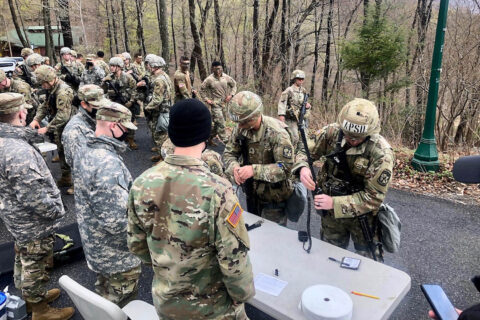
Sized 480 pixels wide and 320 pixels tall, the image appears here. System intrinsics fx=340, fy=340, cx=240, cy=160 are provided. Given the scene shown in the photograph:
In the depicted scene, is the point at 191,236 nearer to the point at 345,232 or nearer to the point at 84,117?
the point at 345,232

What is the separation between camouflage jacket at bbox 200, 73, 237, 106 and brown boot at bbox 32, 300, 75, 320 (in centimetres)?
566

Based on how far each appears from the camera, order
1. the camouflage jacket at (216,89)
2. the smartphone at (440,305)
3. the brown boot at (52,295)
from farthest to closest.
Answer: the camouflage jacket at (216,89)
the brown boot at (52,295)
the smartphone at (440,305)

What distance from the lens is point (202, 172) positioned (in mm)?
1553

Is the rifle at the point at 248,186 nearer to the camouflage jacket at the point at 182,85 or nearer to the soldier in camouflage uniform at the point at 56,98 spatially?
the soldier in camouflage uniform at the point at 56,98

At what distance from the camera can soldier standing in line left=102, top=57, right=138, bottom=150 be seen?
8.11 metres

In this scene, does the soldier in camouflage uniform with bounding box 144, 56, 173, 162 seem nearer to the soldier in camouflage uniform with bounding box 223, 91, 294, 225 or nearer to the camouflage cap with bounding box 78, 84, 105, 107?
the camouflage cap with bounding box 78, 84, 105, 107

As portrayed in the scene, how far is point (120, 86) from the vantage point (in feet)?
27.0

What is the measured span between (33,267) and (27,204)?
55 cm

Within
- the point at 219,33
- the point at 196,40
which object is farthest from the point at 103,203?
the point at 219,33

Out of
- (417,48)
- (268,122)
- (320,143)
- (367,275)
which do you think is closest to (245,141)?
(268,122)

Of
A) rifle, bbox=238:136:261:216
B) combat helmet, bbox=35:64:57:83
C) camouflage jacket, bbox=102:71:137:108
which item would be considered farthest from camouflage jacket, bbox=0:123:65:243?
camouflage jacket, bbox=102:71:137:108

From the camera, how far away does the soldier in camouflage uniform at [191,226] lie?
1521 millimetres

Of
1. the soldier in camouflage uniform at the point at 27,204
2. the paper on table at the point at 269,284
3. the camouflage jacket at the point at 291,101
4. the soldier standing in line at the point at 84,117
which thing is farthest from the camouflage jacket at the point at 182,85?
the paper on table at the point at 269,284

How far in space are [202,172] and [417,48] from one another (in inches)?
452
